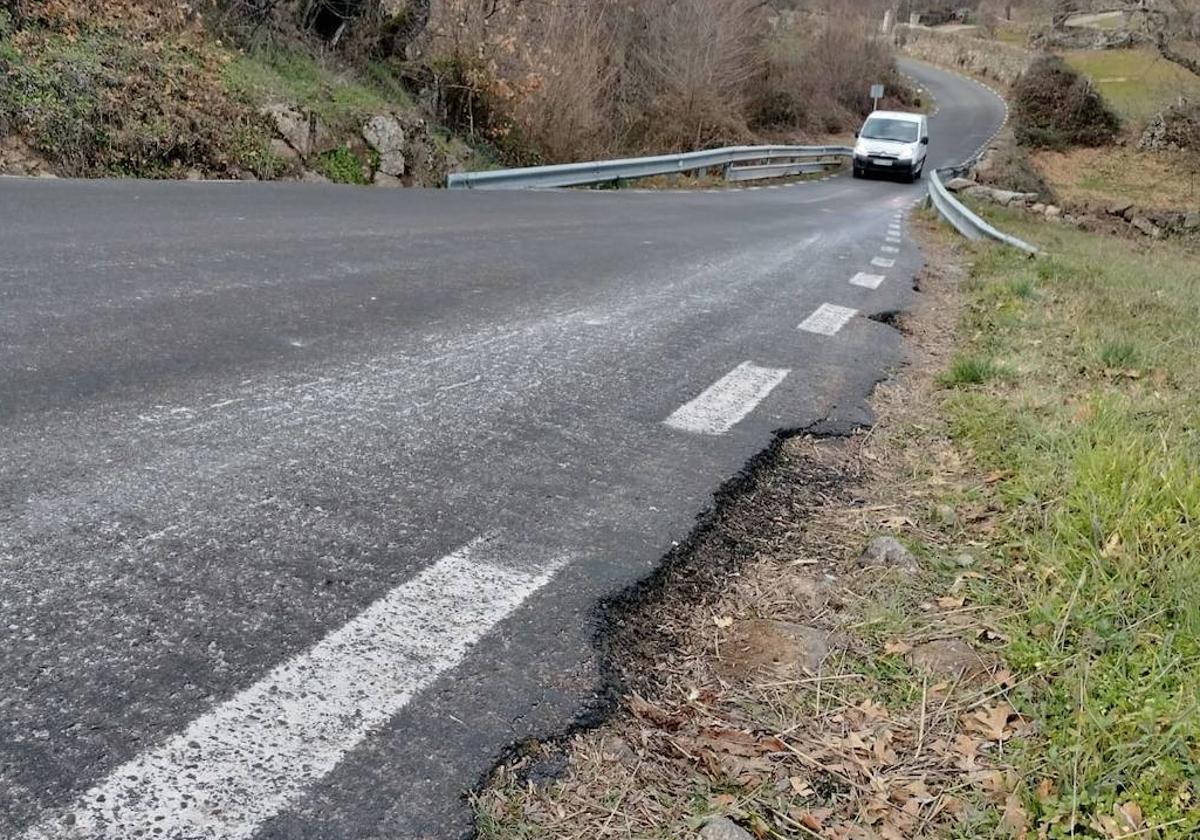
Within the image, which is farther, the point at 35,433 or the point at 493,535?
the point at 35,433

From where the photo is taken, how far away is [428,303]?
5406 mm

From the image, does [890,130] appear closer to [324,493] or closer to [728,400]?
[728,400]

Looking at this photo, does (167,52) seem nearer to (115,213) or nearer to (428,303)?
(115,213)

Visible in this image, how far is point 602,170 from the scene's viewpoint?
15.9m

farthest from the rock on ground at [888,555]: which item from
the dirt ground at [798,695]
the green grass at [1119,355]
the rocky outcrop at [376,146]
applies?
the rocky outcrop at [376,146]

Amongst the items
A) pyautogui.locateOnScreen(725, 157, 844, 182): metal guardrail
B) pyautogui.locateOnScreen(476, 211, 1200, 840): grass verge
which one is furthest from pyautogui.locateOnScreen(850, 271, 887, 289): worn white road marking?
pyautogui.locateOnScreen(725, 157, 844, 182): metal guardrail

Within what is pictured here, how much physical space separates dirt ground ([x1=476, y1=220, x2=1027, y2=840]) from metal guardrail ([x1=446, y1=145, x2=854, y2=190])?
10399 mm

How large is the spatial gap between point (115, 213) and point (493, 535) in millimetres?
5691

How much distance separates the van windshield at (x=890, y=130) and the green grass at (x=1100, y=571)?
944 inches

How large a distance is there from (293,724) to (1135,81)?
170ft

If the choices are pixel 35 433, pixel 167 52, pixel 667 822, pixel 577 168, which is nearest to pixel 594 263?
pixel 35 433

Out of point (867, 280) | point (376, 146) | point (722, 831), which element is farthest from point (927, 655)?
point (376, 146)

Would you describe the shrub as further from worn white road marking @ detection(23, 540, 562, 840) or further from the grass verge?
worn white road marking @ detection(23, 540, 562, 840)

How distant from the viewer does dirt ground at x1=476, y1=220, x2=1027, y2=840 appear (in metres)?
1.77
